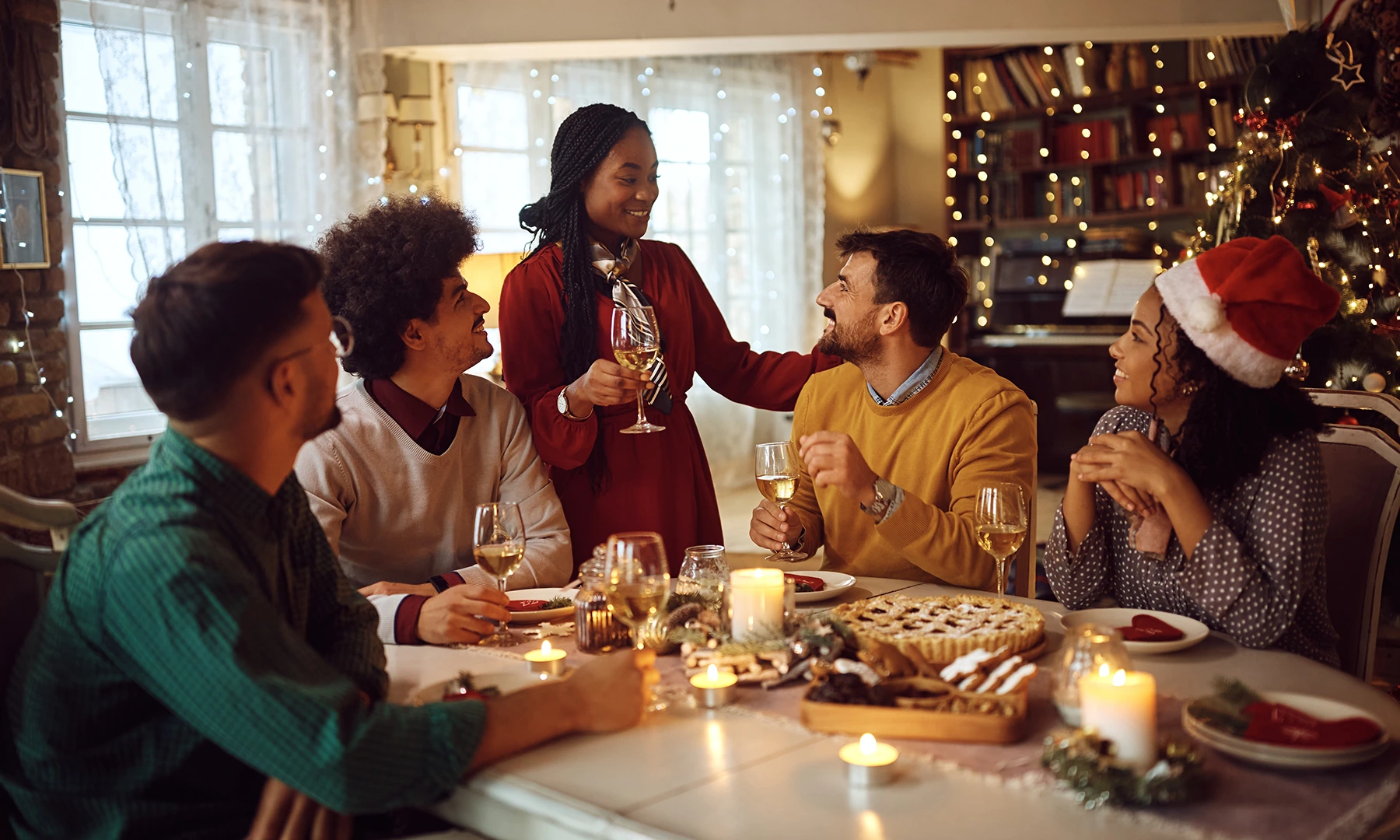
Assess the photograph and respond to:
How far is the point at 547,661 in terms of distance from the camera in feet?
5.25

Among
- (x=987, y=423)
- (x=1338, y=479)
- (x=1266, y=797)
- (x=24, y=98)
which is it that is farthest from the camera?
(x=24, y=98)

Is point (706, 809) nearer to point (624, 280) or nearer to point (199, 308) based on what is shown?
point (199, 308)

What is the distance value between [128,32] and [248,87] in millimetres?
514

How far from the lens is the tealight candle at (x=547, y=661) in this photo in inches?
62.9

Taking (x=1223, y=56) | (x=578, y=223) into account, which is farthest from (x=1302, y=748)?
(x=1223, y=56)

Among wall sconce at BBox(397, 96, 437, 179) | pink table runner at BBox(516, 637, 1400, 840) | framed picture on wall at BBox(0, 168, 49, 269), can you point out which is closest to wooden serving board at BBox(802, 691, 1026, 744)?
pink table runner at BBox(516, 637, 1400, 840)

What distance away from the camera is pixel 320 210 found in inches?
197

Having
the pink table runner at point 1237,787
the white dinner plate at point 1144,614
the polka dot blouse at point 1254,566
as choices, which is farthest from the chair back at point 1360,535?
the pink table runner at point 1237,787

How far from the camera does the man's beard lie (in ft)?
8.17

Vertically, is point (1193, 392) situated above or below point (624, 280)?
below

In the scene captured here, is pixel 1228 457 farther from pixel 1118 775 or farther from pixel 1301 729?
pixel 1118 775

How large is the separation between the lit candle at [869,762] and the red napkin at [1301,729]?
0.38m

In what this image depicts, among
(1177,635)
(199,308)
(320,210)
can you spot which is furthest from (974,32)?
(199,308)

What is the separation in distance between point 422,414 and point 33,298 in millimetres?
2465
